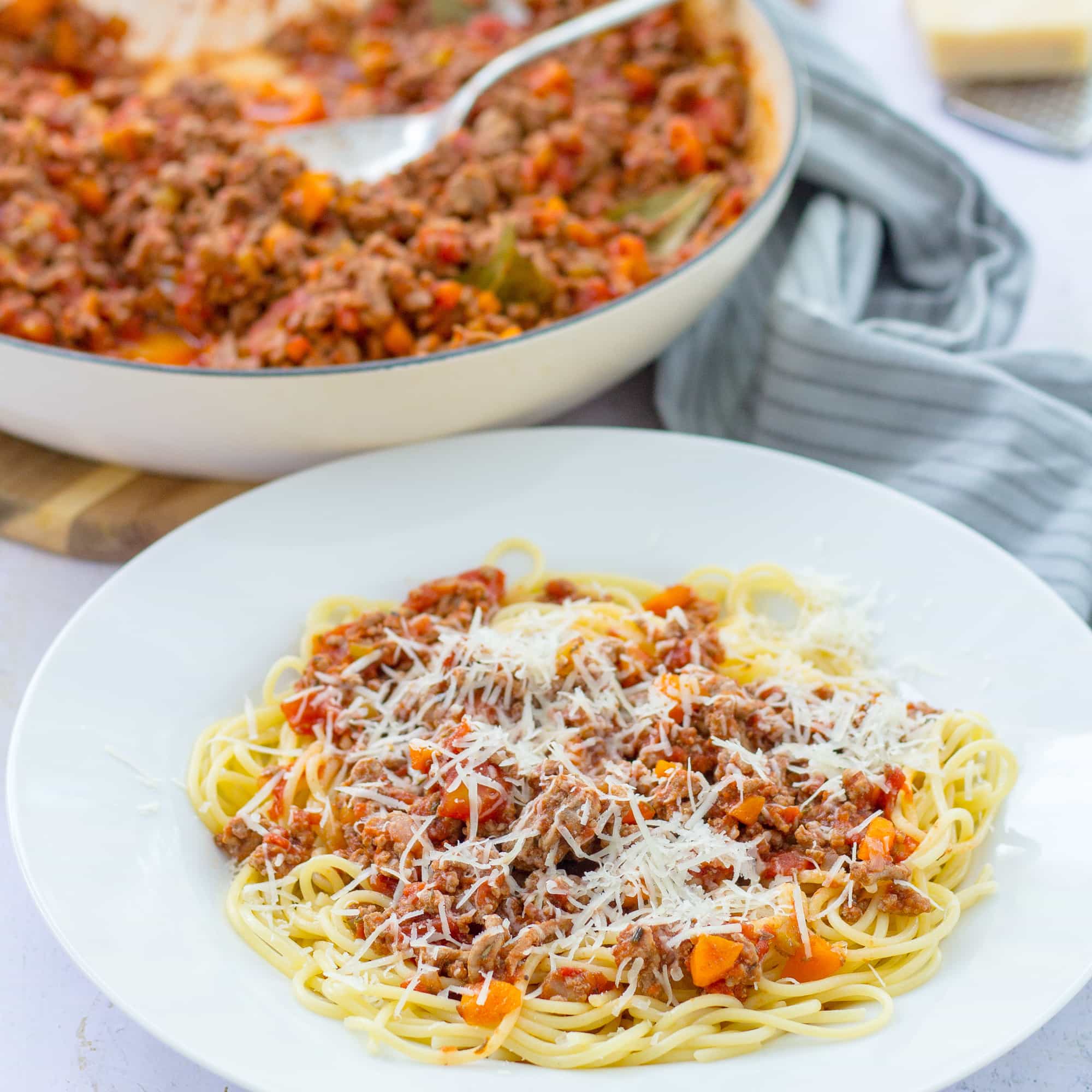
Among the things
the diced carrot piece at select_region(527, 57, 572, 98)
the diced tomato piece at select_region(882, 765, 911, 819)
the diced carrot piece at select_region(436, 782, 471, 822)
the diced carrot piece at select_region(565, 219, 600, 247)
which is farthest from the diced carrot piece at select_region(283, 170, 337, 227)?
the diced tomato piece at select_region(882, 765, 911, 819)

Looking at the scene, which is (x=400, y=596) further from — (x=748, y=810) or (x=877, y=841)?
(x=877, y=841)

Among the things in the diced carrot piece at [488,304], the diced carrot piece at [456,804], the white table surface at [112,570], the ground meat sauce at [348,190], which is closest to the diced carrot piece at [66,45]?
the ground meat sauce at [348,190]

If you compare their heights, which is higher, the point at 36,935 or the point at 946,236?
the point at 946,236

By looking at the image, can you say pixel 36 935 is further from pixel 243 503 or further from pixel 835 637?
pixel 835 637

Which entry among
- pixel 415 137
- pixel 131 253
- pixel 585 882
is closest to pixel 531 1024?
pixel 585 882

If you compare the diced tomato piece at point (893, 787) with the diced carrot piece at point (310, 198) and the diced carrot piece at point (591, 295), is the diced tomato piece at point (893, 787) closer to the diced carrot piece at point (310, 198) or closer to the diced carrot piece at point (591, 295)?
the diced carrot piece at point (591, 295)

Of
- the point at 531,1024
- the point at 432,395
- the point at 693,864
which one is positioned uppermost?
the point at 432,395

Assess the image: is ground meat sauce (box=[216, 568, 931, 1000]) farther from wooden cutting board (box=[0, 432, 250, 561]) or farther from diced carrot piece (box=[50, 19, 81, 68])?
diced carrot piece (box=[50, 19, 81, 68])
